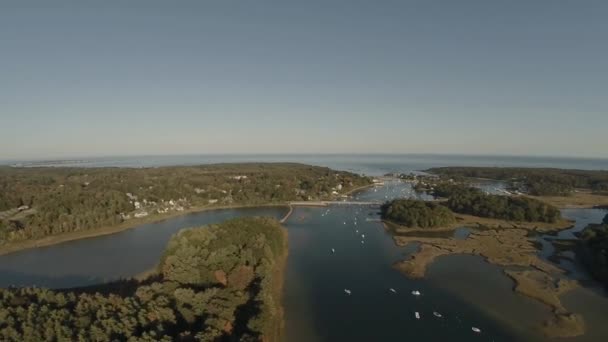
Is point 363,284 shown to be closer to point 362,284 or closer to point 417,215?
point 362,284

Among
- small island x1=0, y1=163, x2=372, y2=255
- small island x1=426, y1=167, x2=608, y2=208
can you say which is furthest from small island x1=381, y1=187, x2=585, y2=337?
small island x1=0, y1=163, x2=372, y2=255

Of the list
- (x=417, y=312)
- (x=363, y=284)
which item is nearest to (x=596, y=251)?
(x=417, y=312)

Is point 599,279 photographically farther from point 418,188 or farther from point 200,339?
point 418,188

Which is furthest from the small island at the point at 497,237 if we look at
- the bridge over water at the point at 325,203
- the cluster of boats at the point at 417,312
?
the bridge over water at the point at 325,203

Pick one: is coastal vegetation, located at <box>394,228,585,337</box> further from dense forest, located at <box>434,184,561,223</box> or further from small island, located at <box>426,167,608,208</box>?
small island, located at <box>426,167,608,208</box>

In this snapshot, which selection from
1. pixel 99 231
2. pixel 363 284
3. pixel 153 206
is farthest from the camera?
pixel 153 206

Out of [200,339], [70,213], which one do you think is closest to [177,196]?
[70,213]

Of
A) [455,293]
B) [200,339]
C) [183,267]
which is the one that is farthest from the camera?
[455,293]
